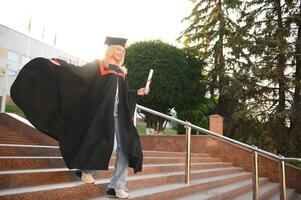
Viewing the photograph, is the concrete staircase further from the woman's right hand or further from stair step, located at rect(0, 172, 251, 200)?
the woman's right hand

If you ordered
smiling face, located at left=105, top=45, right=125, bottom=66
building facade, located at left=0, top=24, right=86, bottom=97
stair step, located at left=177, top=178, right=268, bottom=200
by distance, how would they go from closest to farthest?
smiling face, located at left=105, top=45, right=125, bottom=66 < stair step, located at left=177, top=178, right=268, bottom=200 < building facade, located at left=0, top=24, right=86, bottom=97

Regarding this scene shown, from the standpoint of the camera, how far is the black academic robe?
149 inches

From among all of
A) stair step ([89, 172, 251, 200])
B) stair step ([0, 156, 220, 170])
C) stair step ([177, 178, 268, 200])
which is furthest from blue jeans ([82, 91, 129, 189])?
stair step ([177, 178, 268, 200])

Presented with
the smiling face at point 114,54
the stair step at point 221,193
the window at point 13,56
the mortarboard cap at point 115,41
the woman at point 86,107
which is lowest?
the stair step at point 221,193

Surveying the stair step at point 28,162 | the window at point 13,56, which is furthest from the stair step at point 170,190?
the window at point 13,56

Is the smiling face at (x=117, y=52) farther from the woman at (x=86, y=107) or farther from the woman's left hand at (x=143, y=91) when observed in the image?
the woman's left hand at (x=143, y=91)

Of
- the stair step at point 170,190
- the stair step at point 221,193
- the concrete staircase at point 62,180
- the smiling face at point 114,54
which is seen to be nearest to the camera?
the concrete staircase at point 62,180

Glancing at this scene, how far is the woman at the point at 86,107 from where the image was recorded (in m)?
3.80

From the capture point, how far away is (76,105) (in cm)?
398

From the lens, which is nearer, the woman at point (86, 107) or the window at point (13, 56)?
the woman at point (86, 107)

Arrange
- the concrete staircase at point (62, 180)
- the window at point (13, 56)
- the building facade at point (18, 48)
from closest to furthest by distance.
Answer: the concrete staircase at point (62, 180) < the building facade at point (18, 48) < the window at point (13, 56)

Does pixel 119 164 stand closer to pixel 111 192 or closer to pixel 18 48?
pixel 111 192

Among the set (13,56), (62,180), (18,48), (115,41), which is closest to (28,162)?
(62,180)

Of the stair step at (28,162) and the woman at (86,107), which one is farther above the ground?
the woman at (86,107)
